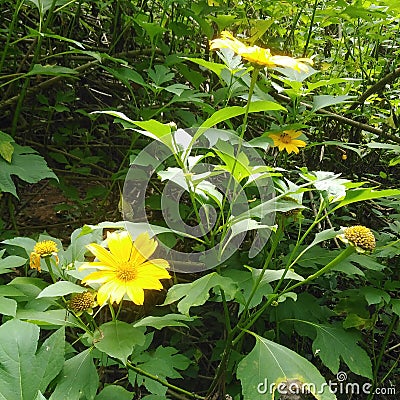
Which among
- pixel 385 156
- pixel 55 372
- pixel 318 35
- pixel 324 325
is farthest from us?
pixel 318 35

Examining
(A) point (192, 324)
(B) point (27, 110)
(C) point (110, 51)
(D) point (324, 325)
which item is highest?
(C) point (110, 51)

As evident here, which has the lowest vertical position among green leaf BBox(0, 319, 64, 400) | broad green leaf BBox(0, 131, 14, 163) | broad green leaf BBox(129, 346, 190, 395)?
broad green leaf BBox(129, 346, 190, 395)

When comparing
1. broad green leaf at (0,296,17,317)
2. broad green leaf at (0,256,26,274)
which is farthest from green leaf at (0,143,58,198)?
broad green leaf at (0,296,17,317)

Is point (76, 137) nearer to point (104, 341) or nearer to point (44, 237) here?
point (44, 237)

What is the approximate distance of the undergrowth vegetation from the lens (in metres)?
0.70

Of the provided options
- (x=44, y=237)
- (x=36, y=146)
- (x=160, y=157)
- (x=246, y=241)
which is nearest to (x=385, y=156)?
(x=246, y=241)

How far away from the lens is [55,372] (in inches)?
25.5

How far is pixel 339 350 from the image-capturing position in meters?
0.95

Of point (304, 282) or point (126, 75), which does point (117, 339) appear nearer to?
point (304, 282)

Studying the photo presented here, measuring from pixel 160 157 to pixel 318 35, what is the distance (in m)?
1.23

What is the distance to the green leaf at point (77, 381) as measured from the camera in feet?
2.14

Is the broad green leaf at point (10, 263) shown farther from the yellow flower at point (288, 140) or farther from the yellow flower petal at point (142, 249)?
the yellow flower at point (288, 140)

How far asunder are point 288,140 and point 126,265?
607 millimetres

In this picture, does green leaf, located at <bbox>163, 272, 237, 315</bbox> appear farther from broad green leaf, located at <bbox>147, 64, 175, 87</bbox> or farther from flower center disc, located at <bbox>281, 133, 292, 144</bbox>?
broad green leaf, located at <bbox>147, 64, 175, 87</bbox>
